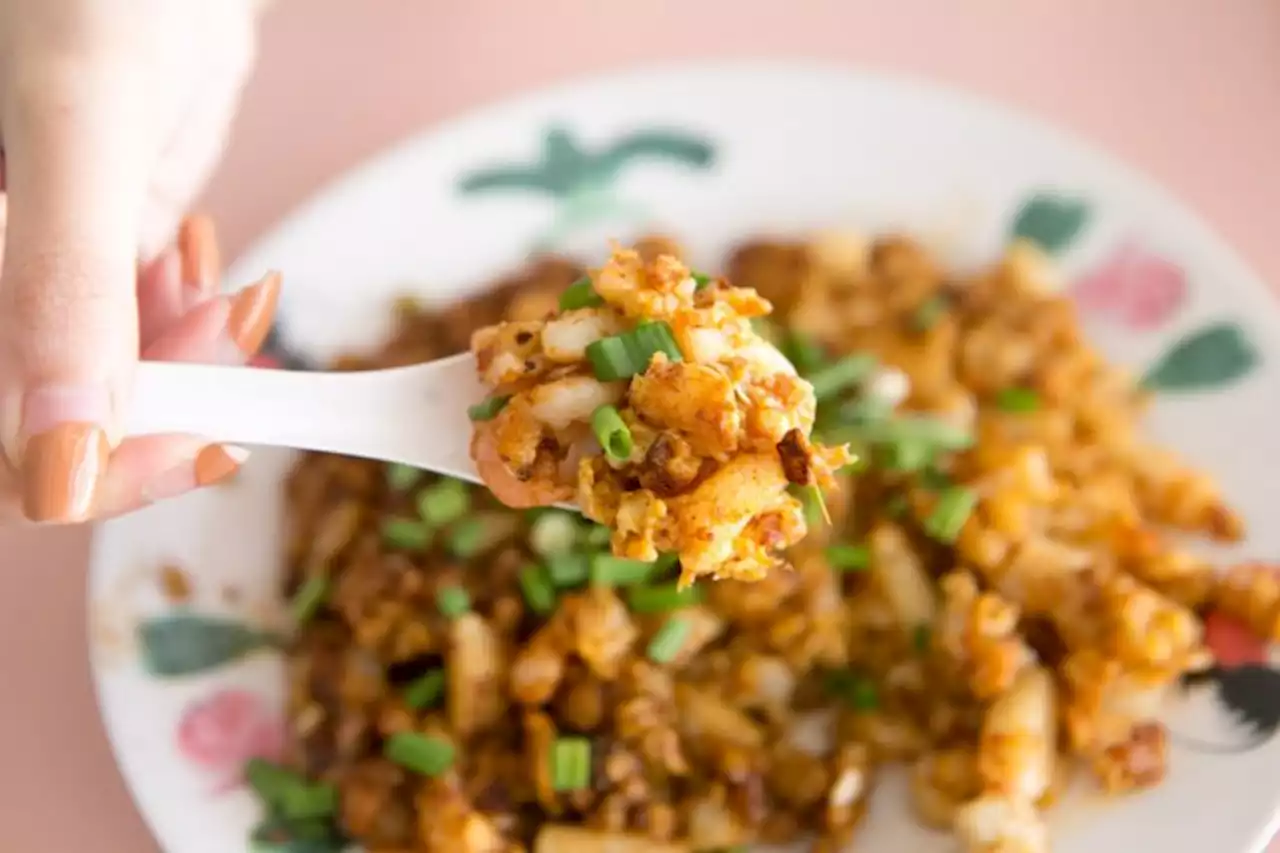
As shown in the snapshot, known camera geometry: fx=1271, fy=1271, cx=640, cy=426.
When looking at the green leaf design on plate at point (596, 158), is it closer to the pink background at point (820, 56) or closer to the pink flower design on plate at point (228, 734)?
the pink background at point (820, 56)

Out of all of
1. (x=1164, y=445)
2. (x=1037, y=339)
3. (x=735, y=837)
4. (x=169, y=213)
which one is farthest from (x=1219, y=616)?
(x=169, y=213)

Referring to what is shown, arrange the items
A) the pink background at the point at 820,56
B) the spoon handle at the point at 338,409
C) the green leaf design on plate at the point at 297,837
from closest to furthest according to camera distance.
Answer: the spoon handle at the point at 338,409 → the green leaf design on plate at the point at 297,837 → the pink background at the point at 820,56

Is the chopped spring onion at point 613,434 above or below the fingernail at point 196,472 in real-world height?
above

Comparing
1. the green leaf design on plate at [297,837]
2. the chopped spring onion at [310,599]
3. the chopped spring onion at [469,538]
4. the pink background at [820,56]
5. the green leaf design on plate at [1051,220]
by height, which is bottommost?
the green leaf design on plate at [297,837]

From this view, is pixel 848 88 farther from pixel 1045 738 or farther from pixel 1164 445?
pixel 1045 738

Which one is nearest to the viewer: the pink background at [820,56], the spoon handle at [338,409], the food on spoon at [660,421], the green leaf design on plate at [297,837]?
→ the food on spoon at [660,421]

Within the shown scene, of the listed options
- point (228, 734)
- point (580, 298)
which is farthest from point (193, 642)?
point (580, 298)

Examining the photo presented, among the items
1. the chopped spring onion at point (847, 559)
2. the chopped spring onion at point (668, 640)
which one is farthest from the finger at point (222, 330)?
the chopped spring onion at point (847, 559)
